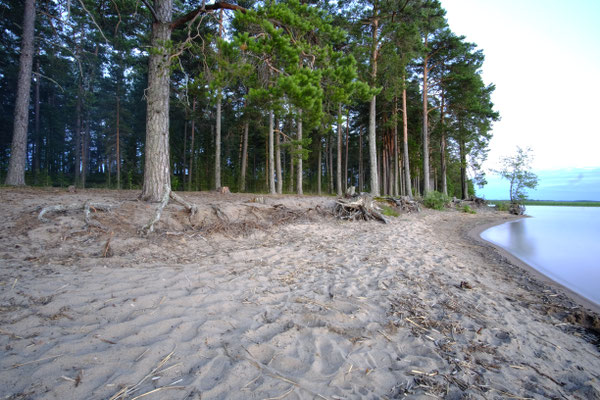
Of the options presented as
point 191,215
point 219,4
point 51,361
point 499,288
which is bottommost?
point 499,288

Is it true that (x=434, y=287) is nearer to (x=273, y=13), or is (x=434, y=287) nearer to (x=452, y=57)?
(x=273, y=13)

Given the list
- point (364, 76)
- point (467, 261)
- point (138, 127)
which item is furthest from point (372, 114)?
point (138, 127)

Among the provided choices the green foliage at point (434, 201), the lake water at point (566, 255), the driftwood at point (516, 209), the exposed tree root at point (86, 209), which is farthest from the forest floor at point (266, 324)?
the driftwood at point (516, 209)

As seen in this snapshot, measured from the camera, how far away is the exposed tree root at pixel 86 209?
4938mm

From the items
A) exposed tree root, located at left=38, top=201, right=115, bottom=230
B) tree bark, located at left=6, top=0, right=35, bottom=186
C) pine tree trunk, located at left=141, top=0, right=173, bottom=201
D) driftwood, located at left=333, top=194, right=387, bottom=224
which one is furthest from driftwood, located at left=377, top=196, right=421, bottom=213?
tree bark, located at left=6, top=0, right=35, bottom=186

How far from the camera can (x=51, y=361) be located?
1673mm

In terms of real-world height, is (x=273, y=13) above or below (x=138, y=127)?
below

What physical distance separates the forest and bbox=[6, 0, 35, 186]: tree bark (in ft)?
0.13

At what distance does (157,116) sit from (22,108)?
25.0 feet

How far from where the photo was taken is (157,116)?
21.1 feet

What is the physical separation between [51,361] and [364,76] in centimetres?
1536

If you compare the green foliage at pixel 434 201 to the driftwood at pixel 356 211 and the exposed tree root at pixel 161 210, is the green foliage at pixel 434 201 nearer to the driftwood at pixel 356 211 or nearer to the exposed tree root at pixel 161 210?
the driftwood at pixel 356 211

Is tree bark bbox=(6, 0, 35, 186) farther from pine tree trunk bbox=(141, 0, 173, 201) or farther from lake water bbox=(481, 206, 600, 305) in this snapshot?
lake water bbox=(481, 206, 600, 305)

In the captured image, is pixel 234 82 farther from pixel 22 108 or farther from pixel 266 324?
pixel 22 108
